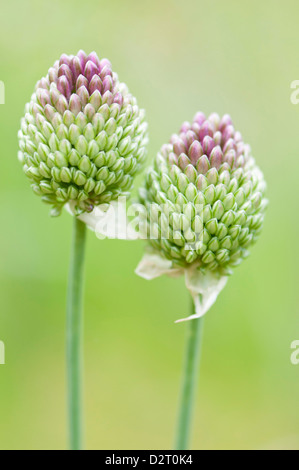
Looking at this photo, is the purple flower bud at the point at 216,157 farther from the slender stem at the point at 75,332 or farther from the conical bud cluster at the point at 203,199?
the slender stem at the point at 75,332

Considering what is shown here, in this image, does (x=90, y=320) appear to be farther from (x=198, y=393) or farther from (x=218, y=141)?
(x=218, y=141)

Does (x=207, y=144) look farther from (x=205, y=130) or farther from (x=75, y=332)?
(x=75, y=332)

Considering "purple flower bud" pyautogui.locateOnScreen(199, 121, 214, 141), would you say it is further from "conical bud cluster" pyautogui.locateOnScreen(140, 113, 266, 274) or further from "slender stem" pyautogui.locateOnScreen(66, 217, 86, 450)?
"slender stem" pyautogui.locateOnScreen(66, 217, 86, 450)

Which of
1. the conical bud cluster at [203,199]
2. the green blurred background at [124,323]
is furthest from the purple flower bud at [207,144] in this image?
the green blurred background at [124,323]

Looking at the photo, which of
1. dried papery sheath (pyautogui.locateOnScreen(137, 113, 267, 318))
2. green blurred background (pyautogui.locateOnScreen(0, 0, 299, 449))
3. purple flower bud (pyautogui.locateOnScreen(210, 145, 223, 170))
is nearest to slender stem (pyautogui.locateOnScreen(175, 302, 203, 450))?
dried papery sheath (pyautogui.locateOnScreen(137, 113, 267, 318))

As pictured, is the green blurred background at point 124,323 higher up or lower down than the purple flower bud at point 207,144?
lower down

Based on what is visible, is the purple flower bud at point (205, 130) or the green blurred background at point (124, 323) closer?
the purple flower bud at point (205, 130)

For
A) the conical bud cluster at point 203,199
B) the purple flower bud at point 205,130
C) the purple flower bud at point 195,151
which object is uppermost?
the purple flower bud at point 205,130
